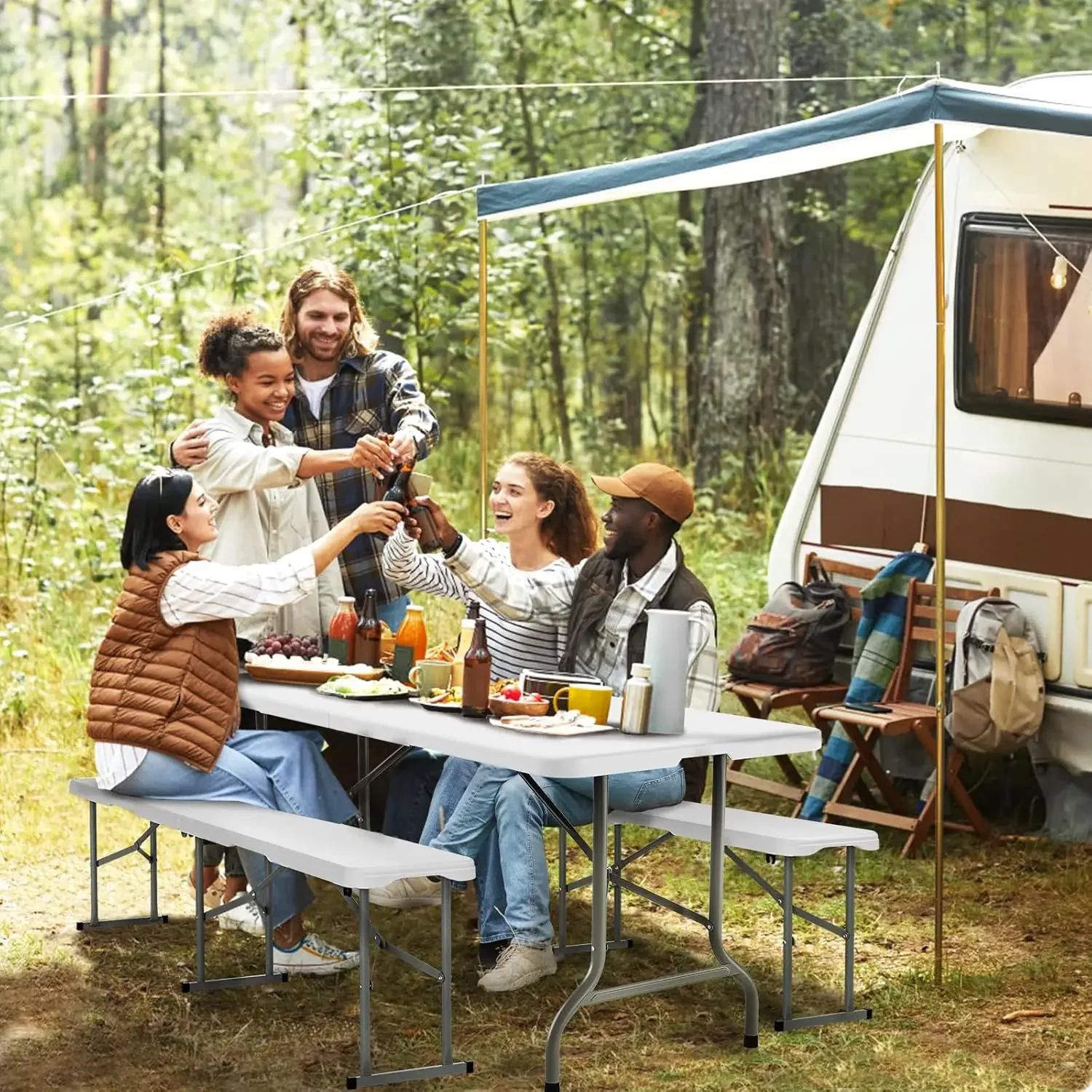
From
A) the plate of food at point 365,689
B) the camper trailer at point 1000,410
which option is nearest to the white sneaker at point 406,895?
the plate of food at point 365,689

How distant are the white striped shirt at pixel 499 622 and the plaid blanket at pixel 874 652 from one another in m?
1.50

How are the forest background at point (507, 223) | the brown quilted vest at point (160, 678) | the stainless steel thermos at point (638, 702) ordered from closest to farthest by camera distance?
the stainless steel thermos at point (638, 702), the brown quilted vest at point (160, 678), the forest background at point (507, 223)

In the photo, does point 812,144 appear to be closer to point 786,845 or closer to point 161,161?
point 786,845

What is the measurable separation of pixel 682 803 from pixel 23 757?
351cm

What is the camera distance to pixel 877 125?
4602 millimetres

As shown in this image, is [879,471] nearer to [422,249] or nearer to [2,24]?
[422,249]

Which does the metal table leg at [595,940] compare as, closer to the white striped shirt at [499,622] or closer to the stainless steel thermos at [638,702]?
the stainless steel thermos at [638,702]

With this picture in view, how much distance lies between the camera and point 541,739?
405 cm

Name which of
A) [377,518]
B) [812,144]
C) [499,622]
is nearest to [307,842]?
[377,518]

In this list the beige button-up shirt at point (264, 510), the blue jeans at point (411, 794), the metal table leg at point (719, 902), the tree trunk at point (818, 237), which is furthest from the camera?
the tree trunk at point (818, 237)

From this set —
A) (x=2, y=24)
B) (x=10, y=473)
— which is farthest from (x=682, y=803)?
(x=2, y=24)

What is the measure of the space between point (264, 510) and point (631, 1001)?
5.67ft

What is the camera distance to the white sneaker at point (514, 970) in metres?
4.61

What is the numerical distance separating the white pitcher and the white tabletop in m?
0.04
